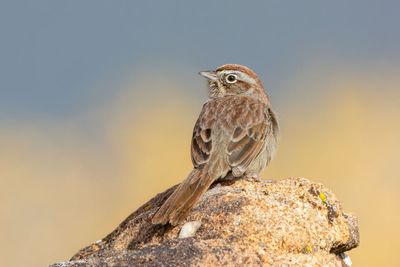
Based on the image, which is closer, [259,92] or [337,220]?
[337,220]

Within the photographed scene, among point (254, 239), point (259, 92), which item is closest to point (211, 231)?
point (254, 239)

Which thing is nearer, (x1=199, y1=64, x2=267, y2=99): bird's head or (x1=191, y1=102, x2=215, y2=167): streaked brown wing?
(x1=191, y1=102, x2=215, y2=167): streaked brown wing

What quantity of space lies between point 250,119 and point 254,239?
3.09 meters

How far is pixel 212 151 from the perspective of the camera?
8.45 metres

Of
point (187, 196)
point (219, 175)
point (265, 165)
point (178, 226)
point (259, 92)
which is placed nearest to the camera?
point (178, 226)

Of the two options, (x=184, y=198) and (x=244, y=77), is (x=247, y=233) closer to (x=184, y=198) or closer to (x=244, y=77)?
(x=184, y=198)

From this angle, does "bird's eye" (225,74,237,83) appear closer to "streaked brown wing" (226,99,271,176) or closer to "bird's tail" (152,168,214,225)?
"streaked brown wing" (226,99,271,176)

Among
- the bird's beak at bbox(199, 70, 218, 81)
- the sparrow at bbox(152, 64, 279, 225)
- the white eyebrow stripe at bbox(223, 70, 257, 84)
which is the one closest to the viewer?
the sparrow at bbox(152, 64, 279, 225)

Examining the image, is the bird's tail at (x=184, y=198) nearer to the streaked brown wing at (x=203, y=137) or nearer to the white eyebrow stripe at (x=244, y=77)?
the streaked brown wing at (x=203, y=137)

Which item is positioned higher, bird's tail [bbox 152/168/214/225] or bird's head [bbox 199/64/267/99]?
bird's head [bbox 199/64/267/99]

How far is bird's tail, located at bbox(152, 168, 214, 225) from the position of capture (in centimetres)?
670

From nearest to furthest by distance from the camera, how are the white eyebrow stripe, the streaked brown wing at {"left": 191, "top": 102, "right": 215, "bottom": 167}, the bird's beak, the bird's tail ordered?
the bird's tail, the streaked brown wing at {"left": 191, "top": 102, "right": 215, "bottom": 167}, the white eyebrow stripe, the bird's beak

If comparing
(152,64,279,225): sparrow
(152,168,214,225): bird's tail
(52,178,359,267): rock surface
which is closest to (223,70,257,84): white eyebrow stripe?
(152,64,279,225): sparrow

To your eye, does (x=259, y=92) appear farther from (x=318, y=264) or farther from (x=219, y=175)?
(x=318, y=264)
